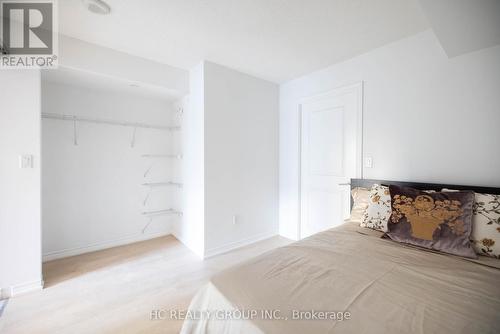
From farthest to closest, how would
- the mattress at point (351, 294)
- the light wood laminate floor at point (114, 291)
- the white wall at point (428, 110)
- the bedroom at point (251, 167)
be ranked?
the white wall at point (428, 110), the light wood laminate floor at point (114, 291), the bedroom at point (251, 167), the mattress at point (351, 294)

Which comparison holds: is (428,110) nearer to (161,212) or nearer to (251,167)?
(251,167)

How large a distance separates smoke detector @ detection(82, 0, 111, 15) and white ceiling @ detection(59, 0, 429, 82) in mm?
50

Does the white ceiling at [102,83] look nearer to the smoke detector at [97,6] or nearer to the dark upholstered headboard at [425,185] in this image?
the smoke detector at [97,6]

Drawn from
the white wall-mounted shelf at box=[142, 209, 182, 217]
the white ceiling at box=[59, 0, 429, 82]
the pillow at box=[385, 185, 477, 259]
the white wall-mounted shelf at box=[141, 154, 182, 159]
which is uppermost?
the white ceiling at box=[59, 0, 429, 82]

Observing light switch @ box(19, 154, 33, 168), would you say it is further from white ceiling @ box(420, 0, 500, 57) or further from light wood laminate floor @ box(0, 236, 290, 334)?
white ceiling @ box(420, 0, 500, 57)

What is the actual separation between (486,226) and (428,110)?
3.51ft

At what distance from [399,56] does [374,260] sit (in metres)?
2.02

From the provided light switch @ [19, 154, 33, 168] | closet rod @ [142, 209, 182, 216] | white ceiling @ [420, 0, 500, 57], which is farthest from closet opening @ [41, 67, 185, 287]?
white ceiling @ [420, 0, 500, 57]

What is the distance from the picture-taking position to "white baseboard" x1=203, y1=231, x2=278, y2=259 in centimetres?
272

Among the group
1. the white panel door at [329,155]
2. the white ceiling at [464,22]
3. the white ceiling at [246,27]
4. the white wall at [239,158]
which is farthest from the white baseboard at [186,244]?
the white ceiling at [464,22]

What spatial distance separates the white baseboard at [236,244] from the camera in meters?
2.72

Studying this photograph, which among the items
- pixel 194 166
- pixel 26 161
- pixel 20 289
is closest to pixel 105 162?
pixel 26 161

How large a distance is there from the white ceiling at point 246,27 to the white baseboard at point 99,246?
98.4 inches

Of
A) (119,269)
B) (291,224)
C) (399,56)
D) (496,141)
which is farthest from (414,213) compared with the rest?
(119,269)
